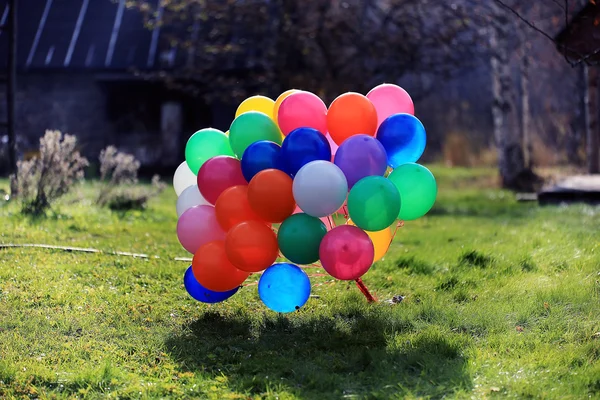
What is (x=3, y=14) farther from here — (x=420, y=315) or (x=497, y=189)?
(x=420, y=315)

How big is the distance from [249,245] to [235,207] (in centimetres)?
27

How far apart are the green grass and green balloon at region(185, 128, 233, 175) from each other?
100 cm

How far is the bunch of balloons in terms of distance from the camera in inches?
159

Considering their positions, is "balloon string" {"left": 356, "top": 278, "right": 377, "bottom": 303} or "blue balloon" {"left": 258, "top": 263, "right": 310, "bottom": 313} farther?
"balloon string" {"left": 356, "top": 278, "right": 377, "bottom": 303}

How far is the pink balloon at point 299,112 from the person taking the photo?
170 inches

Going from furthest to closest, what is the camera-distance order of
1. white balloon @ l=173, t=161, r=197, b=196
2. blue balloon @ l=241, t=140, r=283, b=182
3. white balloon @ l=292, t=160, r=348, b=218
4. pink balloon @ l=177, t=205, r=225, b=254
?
white balloon @ l=173, t=161, r=197, b=196
pink balloon @ l=177, t=205, r=225, b=254
blue balloon @ l=241, t=140, r=283, b=182
white balloon @ l=292, t=160, r=348, b=218

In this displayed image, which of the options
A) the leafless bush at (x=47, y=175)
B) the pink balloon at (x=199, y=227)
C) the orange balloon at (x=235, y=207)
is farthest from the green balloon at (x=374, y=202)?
the leafless bush at (x=47, y=175)

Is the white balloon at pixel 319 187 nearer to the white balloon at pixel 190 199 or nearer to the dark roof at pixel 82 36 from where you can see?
the white balloon at pixel 190 199

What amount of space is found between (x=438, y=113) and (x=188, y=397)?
16.3 metres

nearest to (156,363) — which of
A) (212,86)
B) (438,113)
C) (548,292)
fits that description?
(548,292)

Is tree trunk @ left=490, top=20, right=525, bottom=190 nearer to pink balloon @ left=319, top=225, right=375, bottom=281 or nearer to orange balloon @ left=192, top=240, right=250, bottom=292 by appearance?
pink balloon @ left=319, top=225, right=375, bottom=281

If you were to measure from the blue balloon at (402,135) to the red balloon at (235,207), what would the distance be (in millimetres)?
887

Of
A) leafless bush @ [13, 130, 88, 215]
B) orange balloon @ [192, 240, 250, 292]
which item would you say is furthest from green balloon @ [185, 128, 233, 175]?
leafless bush @ [13, 130, 88, 215]

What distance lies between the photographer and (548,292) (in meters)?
4.71
